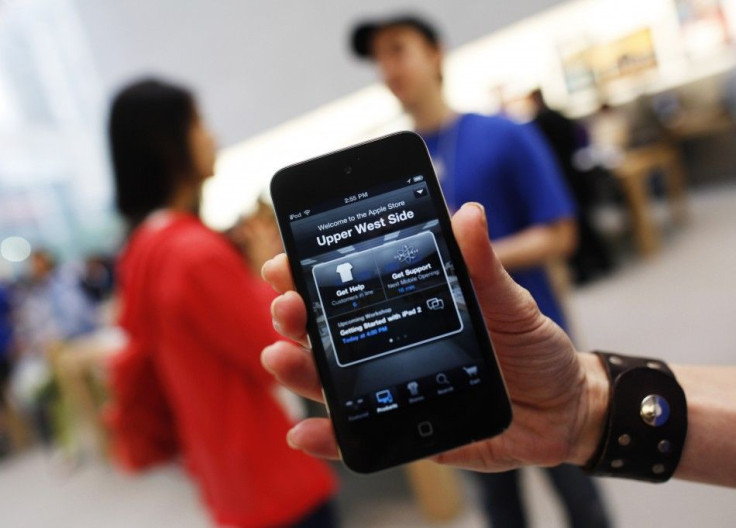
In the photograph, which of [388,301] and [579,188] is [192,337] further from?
[579,188]

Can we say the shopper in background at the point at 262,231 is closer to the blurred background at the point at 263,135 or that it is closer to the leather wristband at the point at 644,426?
the leather wristband at the point at 644,426

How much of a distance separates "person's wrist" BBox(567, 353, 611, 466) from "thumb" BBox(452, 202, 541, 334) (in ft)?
0.33

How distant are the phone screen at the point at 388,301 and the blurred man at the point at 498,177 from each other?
13.3 inches

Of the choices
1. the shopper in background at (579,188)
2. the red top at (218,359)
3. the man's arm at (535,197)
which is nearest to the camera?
the red top at (218,359)

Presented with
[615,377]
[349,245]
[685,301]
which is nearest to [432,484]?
[685,301]

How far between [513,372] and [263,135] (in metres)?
1.72

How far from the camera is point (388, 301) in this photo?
1.20 ft

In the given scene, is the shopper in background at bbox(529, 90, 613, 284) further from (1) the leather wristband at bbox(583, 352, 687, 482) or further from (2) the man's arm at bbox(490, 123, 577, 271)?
(1) the leather wristband at bbox(583, 352, 687, 482)

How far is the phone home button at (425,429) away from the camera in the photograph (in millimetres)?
376

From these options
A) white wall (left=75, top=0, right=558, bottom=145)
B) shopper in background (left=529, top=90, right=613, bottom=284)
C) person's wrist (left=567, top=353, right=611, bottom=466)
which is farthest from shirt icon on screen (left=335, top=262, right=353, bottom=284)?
white wall (left=75, top=0, right=558, bottom=145)

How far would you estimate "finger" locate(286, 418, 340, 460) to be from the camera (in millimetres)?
404

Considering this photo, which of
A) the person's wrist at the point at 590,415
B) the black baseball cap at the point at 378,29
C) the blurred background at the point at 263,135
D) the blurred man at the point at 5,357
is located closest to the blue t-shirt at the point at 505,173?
the black baseball cap at the point at 378,29

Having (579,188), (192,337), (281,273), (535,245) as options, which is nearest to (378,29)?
(535,245)

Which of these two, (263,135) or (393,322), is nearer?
(393,322)
